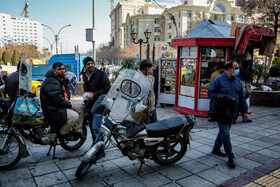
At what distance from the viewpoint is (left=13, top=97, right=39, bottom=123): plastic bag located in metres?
4.10

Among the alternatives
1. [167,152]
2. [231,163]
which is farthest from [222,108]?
[167,152]

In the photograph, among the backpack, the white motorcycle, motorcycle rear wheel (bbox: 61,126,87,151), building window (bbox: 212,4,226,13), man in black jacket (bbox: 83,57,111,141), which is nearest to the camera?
the white motorcycle

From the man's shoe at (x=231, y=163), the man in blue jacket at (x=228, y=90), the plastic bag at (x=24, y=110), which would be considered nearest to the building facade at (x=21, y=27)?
the plastic bag at (x=24, y=110)

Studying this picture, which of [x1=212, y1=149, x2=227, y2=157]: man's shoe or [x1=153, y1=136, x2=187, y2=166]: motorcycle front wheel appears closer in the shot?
[x1=153, y1=136, x2=187, y2=166]: motorcycle front wheel

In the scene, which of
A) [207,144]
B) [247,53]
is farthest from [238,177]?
[247,53]

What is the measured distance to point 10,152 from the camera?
4105 millimetres

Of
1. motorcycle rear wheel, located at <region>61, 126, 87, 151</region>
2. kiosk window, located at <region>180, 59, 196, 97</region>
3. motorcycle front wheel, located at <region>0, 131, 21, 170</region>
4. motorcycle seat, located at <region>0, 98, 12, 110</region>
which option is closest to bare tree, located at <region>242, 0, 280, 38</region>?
kiosk window, located at <region>180, 59, 196, 97</region>

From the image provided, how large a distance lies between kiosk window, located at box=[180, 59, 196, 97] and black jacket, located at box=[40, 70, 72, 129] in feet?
16.6

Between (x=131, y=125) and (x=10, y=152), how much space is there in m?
2.14

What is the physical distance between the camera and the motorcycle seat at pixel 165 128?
12.7 ft

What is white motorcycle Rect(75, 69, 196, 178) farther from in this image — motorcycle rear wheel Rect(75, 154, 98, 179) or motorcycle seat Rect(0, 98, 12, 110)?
motorcycle seat Rect(0, 98, 12, 110)

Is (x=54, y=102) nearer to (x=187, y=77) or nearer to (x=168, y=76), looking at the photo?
(x=187, y=77)

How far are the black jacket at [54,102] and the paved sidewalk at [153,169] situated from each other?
0.81 m

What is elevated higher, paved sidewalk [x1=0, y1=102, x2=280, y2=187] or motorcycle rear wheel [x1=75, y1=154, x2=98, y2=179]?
motorcycle rear wheel [x1=75, y1=154, x2=98, y2=179]
